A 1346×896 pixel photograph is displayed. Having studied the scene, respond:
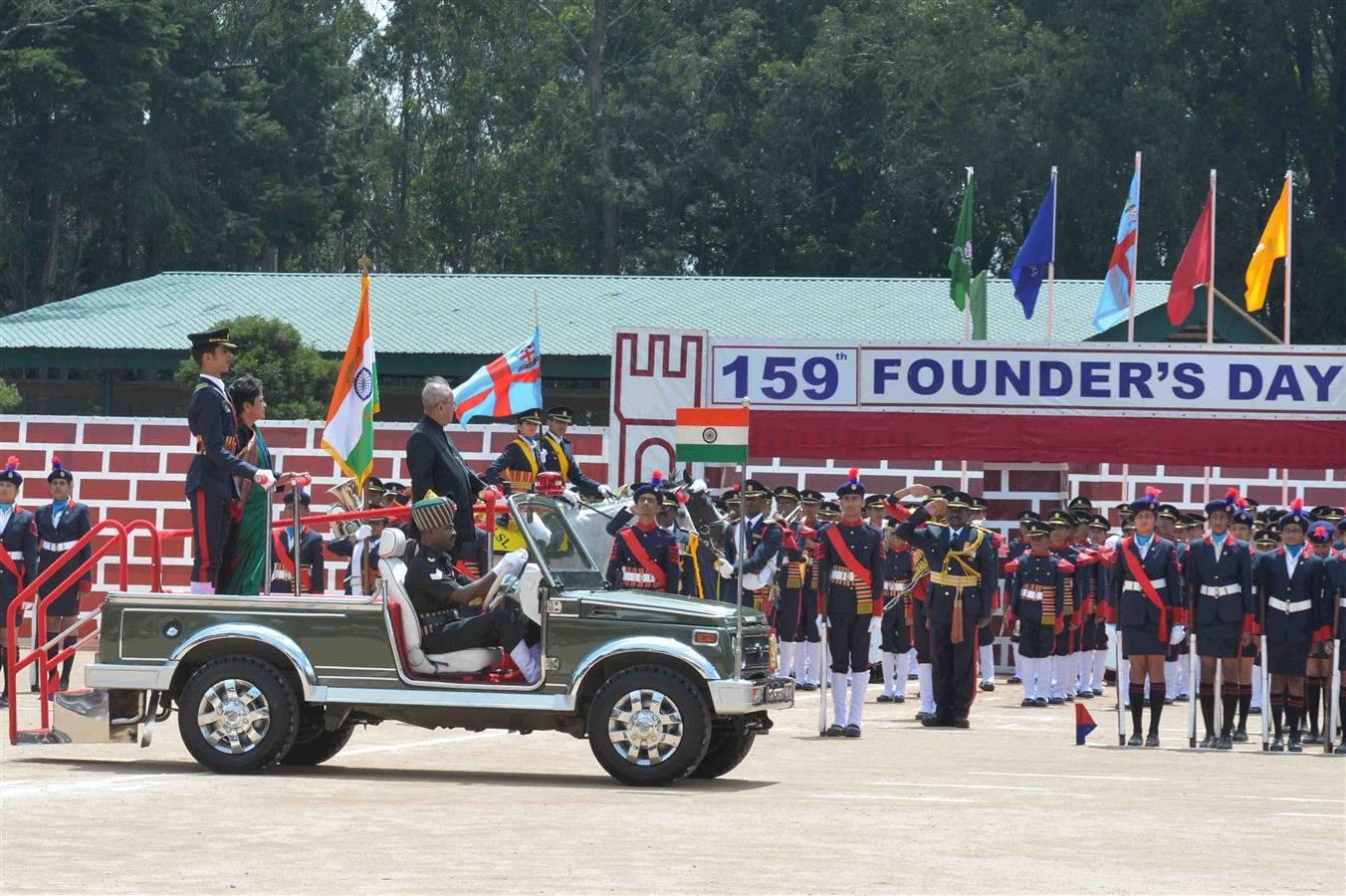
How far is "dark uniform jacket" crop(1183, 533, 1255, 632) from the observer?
686 inches

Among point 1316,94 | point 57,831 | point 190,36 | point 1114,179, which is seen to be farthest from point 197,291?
point 57,831

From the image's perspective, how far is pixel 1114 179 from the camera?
5406 cm

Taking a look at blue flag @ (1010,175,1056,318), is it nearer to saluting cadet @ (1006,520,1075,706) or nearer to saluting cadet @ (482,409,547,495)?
saluting cadet @ (1006,520,1075,706)

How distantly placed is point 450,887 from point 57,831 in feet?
8.15

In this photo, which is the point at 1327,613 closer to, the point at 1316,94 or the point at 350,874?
the point at 350,874

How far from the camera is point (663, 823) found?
11.3 meters

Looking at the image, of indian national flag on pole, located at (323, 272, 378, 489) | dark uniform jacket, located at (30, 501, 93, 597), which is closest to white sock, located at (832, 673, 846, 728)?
indian national flag on pole, located at (323, 272, 378, 489)

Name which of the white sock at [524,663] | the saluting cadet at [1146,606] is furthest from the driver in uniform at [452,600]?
the saluting cadet at [1146,606]

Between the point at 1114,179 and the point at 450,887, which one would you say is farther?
the point at 1114,179

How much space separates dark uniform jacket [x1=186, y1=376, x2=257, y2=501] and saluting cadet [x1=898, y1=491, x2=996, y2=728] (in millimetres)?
7139

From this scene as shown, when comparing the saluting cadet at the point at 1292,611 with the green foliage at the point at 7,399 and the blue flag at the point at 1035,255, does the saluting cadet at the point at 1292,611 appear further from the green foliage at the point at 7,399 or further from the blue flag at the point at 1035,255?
the green foliage at the point at 7,399

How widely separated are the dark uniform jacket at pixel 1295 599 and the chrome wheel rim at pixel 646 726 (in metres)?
6.49

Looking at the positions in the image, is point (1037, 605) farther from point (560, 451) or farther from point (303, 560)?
point (303, 560)

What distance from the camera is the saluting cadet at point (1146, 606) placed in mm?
17422
